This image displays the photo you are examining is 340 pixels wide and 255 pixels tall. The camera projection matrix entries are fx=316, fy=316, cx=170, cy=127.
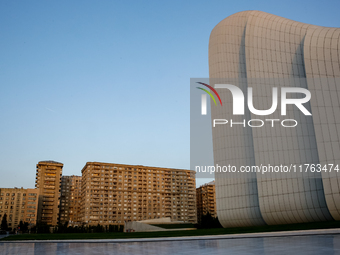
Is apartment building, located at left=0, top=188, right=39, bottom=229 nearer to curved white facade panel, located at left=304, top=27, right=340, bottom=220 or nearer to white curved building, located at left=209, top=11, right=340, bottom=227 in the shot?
white curved building, located at left=209, top=11, right=340, bottom=227

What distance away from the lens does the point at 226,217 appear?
111ft

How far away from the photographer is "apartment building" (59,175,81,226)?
162375 mm

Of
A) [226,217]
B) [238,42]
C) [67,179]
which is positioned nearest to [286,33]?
[238,42]

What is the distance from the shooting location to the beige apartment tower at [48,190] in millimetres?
145250

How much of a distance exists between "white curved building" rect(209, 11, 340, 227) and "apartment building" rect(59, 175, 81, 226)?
142m

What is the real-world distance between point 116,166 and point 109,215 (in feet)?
66.0

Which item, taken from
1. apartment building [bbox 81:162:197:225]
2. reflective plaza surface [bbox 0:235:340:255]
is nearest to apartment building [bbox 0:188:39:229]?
apartment building [bbox 81:162:197:225]

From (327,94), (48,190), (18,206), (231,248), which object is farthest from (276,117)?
(48,190)

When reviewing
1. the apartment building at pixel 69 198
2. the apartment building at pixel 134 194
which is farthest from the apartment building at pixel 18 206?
the apartment building at pixel 69 198

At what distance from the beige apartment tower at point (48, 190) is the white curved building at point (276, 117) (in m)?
130

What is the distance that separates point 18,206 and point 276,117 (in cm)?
13021

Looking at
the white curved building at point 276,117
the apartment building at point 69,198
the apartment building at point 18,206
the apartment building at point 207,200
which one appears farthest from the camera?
the apartment building at point 69,198

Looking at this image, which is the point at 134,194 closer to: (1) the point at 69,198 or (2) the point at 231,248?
(1) the point at 69,198

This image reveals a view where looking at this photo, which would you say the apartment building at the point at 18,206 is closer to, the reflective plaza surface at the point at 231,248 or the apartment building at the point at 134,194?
the apartment building at the point at 134,194
